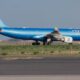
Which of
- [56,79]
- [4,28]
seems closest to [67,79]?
[56,79]

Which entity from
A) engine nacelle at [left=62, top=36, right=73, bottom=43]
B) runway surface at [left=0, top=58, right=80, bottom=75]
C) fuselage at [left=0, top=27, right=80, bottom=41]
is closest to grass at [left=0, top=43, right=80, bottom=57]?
runway surface at [left=0, top=58, right=80, bottom=75]

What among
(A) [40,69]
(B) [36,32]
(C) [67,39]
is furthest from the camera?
(B) [36,32]

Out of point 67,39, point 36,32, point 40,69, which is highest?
point 36,32

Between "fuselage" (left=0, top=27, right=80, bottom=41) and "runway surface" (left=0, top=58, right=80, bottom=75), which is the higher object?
"fuselage" (left=0, top=27, right=80, bottom=41)

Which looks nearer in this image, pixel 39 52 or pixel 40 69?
pixel 40 69

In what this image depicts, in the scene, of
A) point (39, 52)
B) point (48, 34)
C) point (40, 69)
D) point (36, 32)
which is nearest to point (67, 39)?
point (48, 34)

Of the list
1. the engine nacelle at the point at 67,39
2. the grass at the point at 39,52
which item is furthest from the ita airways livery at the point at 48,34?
the grass at the point at 39,52

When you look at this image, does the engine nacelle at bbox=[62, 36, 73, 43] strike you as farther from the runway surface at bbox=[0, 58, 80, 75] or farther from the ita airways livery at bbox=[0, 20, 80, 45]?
the runway surface at bbox=[0, 58, 80, 75]

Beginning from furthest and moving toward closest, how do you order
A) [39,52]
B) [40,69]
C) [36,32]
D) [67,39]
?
[36,32], [67,39], [39,52], [40,69]

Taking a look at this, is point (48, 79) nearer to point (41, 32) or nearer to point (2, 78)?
point (2, 78)

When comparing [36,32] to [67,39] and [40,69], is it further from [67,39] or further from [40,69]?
[40,69]

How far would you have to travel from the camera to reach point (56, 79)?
15.4 meters

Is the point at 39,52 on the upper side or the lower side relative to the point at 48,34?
lower

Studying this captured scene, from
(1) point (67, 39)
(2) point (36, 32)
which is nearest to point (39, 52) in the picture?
(1) point (67, 39)
